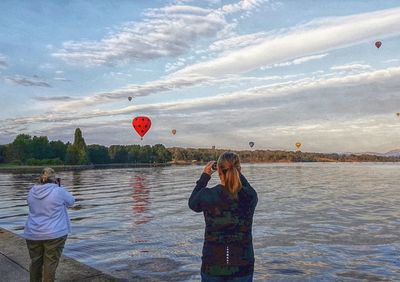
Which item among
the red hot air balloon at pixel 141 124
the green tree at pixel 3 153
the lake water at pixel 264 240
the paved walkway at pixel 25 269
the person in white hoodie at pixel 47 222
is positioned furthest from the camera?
the green tree at pixel 3 153

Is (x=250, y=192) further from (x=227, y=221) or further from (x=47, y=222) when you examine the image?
(x=47, y=222)

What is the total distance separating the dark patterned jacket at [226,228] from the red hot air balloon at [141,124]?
70494mm

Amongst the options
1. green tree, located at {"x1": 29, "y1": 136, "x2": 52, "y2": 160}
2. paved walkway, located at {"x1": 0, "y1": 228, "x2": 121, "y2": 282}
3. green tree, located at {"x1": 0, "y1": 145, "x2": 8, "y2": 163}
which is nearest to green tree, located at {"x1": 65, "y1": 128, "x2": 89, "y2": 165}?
green tree, located at {"x1": 29, "y1": 136, "x2": 52, "y2": 160}

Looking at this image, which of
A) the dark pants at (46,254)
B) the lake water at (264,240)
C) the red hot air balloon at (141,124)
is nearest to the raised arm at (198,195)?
the dark pants at (46,254)

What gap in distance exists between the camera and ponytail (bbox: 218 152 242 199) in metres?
4.99

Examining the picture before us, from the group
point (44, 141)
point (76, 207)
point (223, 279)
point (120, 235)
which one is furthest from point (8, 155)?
point (223, 279)

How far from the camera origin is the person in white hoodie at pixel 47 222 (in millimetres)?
7246

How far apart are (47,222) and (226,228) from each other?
12.2ft

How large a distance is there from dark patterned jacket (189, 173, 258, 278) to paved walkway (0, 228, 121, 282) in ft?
14.4

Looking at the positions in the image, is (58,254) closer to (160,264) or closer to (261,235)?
(160,264)

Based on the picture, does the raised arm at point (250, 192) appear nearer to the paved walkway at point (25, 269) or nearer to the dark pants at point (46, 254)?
the dark pants at point (46, 254)

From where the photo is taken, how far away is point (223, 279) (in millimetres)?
5137

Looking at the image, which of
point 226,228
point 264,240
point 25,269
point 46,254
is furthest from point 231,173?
point 264,240

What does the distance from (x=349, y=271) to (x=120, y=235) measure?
949 centimetres
